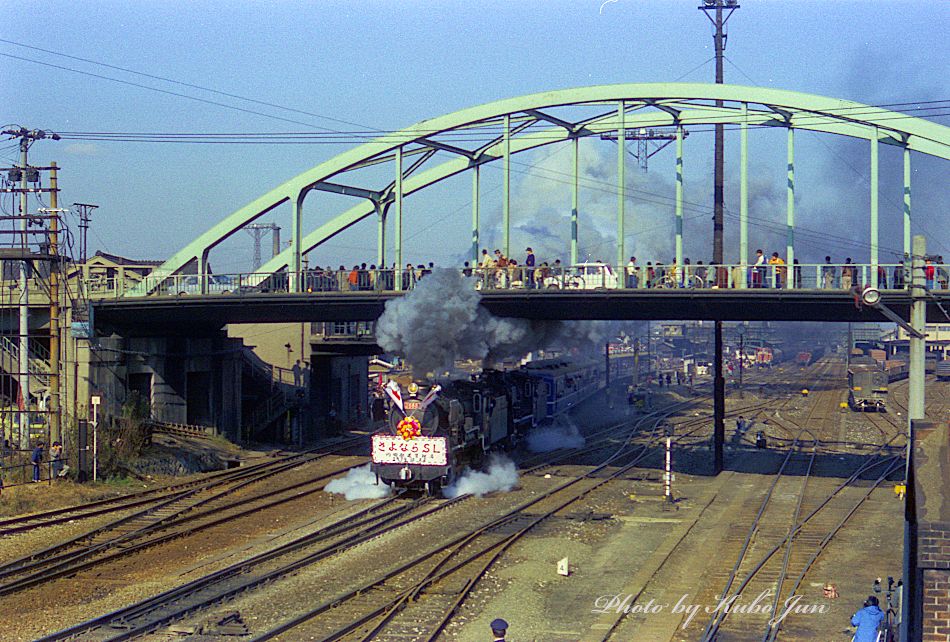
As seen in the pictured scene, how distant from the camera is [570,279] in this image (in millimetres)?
31141

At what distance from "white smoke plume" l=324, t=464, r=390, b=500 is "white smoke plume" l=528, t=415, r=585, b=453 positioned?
1067 centimetres

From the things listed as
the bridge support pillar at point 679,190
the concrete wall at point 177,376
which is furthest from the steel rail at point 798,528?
the concrete wall at point 177,376

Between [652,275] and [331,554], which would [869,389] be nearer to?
[652,275]

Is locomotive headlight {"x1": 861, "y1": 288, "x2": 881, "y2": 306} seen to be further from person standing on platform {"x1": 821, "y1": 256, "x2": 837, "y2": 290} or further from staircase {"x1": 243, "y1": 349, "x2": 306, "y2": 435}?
staircase {"x1": 243, "y1": 349, "x2": 306, "y2": 435}

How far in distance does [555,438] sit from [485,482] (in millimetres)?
12651

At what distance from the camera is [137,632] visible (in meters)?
15.5

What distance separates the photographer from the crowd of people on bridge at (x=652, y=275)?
28.1 meters

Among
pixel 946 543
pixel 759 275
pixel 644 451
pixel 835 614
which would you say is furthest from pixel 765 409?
pixel 946 543

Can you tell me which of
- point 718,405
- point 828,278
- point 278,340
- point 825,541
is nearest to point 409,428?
point 825,541

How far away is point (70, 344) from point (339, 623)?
72.9 feet

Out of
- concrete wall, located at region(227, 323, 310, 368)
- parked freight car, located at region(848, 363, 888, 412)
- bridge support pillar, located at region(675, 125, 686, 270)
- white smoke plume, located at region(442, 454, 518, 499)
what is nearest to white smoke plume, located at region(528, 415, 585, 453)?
white smoke plume, located at region(442, 454, 518, 499)

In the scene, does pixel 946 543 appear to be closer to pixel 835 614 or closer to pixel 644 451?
pixel 835 614

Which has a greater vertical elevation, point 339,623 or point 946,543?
point 946,543

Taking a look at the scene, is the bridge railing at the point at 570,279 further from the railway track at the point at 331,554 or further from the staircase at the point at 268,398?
the staircase at the point at 268,398
